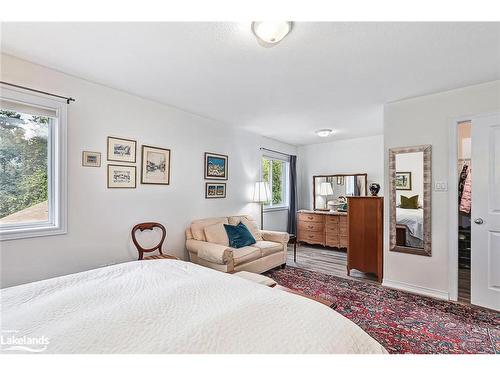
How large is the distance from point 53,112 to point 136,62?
996 mm

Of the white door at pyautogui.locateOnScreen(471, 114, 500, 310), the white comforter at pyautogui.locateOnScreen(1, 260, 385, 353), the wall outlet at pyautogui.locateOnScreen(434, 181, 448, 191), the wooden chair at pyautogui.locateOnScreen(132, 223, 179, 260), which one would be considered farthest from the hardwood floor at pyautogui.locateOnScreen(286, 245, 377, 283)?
the white comforter at pyautogui.locateOnScreen(1, 260, 385, 353)

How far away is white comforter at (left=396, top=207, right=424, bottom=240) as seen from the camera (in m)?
3.15

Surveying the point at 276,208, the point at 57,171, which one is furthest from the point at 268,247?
the point at 57,171

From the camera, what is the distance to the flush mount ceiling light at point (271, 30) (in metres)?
1.73

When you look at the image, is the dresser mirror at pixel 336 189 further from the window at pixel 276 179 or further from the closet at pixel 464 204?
the closet at pixel 464 204

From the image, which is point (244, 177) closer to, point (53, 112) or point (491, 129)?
point (53, 112)

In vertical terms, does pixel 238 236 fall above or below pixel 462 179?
below

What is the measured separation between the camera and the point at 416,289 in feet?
10.3

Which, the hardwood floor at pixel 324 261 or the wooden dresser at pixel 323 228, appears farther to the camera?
the wooden dresser at pixel 323 228

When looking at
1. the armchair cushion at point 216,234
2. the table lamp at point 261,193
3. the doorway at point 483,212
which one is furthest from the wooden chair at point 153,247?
the doorway at point 483,212

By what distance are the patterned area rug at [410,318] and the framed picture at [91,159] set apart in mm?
2727

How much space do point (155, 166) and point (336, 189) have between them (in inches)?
163

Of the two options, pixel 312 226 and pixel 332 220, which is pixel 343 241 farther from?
pixel 312 226

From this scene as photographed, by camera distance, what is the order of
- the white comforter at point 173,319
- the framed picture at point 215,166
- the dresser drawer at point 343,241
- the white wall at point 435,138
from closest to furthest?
the white comforter at point 173,319 < the white wall at point 435,138 < the framed picture at point 215,166 < the dresser drawer at point 343,241
